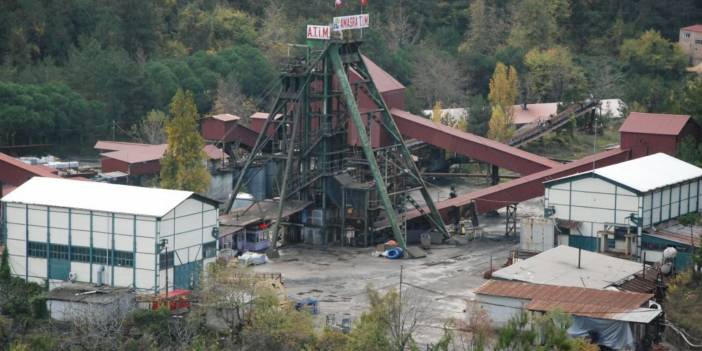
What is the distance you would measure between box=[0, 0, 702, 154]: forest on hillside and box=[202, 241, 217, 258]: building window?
23.0 meters

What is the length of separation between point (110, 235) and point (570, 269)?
14.5 meters

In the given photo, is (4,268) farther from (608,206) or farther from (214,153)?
(608,206)

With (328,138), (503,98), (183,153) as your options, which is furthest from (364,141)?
(503,98)

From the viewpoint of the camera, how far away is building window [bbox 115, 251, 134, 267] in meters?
50.5

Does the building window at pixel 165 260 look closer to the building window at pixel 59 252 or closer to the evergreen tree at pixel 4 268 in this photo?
the building window at pixel 59 252

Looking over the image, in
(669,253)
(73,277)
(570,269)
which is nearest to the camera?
(73,277)

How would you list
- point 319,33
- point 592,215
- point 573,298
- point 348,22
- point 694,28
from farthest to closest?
1. point 694,28
2. point 348,22
3. point 319,33
4. point 592,215
5. point 573,298

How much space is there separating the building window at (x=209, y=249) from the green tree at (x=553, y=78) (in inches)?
1650

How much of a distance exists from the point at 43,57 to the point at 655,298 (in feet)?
158

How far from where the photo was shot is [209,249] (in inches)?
2069

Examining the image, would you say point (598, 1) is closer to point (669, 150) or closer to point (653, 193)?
point (669, 150)

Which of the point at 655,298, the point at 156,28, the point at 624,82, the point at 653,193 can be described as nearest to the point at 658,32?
the point at 624,82

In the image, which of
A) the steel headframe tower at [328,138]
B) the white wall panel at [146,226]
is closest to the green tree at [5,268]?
the white wall panel at [146,226]

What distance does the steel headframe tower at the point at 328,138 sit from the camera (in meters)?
61.2
